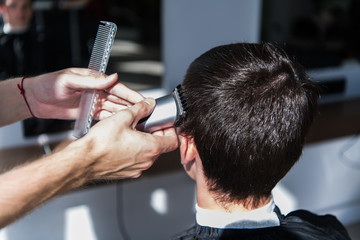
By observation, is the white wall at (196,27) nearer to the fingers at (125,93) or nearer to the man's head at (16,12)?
the man's head at (16,12)

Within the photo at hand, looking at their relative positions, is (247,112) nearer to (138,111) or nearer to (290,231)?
(138,111)

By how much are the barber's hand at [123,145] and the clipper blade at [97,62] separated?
0.14 metres

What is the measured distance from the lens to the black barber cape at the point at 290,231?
980mm

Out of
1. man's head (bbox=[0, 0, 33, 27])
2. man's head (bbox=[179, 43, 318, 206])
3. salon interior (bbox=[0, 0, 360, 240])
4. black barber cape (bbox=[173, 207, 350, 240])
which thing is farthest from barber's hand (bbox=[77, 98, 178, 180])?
man's head (bbox=[0, 0, 33, 27])

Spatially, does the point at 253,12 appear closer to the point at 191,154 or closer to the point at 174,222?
the point at 174,222

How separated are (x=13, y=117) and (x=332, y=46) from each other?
8.91 ft

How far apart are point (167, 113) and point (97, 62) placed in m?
0.21

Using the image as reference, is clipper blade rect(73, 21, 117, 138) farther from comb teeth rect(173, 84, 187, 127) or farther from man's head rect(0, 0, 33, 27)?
man's head rect(0, 0, 33, 27)

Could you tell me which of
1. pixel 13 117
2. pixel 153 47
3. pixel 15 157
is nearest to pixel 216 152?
pixel 13 117

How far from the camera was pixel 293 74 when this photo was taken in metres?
0.91

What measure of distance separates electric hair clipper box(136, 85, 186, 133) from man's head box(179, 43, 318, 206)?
0.03m

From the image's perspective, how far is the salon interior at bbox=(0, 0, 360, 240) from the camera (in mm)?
1976

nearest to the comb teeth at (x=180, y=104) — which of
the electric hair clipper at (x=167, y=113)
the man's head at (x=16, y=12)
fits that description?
the electric hair clipper at (x=167, y=113)

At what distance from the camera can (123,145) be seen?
2.82 feet
